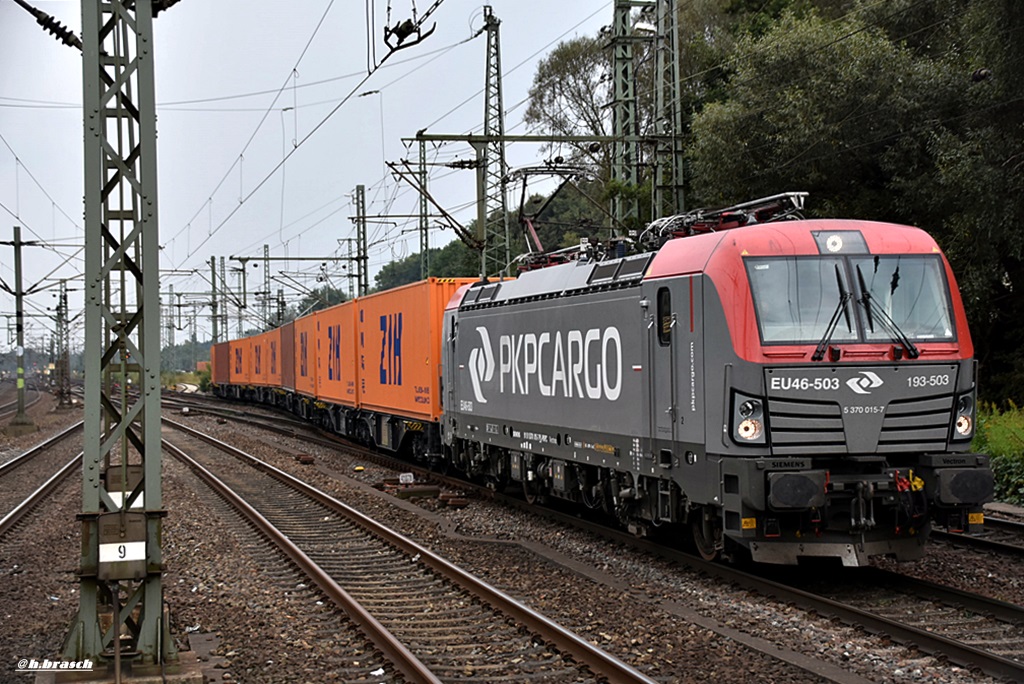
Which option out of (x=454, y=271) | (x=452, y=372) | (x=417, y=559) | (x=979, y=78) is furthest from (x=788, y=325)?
(x=454, y=271)

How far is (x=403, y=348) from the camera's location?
74.5 ft

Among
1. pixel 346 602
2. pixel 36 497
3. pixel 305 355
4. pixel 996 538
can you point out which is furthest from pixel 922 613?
pixel 305 355

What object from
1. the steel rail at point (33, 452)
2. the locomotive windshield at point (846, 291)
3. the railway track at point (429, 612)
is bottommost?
the railway track at point (429, 612)

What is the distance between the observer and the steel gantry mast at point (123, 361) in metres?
7.25

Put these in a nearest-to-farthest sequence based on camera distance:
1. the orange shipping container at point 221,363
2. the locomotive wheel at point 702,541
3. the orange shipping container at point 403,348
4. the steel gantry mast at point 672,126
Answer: the locomotive wheel at point 702,541
the orange shipping container at point 403,348
the steel gantry mast at point 672,126
the orange shipping container at point 221,363

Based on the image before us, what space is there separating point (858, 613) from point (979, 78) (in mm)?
15587

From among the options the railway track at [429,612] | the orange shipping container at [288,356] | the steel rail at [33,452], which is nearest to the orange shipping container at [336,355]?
the orange shipping container at [288,356]

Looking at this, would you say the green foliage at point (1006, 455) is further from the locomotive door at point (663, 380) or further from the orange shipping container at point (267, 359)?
the orange shipping container at point (267, 359)

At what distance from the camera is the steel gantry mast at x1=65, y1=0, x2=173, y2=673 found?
23.8ft

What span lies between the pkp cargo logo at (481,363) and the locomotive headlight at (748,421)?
23.2 feet

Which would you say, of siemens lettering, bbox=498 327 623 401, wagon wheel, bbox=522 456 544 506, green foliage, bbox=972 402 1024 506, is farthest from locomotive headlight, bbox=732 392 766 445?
green foliage, bbox=972 402 1024 506

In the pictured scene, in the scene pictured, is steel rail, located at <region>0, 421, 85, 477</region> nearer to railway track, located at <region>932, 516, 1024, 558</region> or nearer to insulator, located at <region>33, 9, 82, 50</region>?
insulator, located at <region>33, 9, 82, 50</region>

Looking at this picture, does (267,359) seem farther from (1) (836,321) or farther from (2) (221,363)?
(1) (836,321)

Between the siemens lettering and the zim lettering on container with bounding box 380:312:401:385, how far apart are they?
731 centimetres
